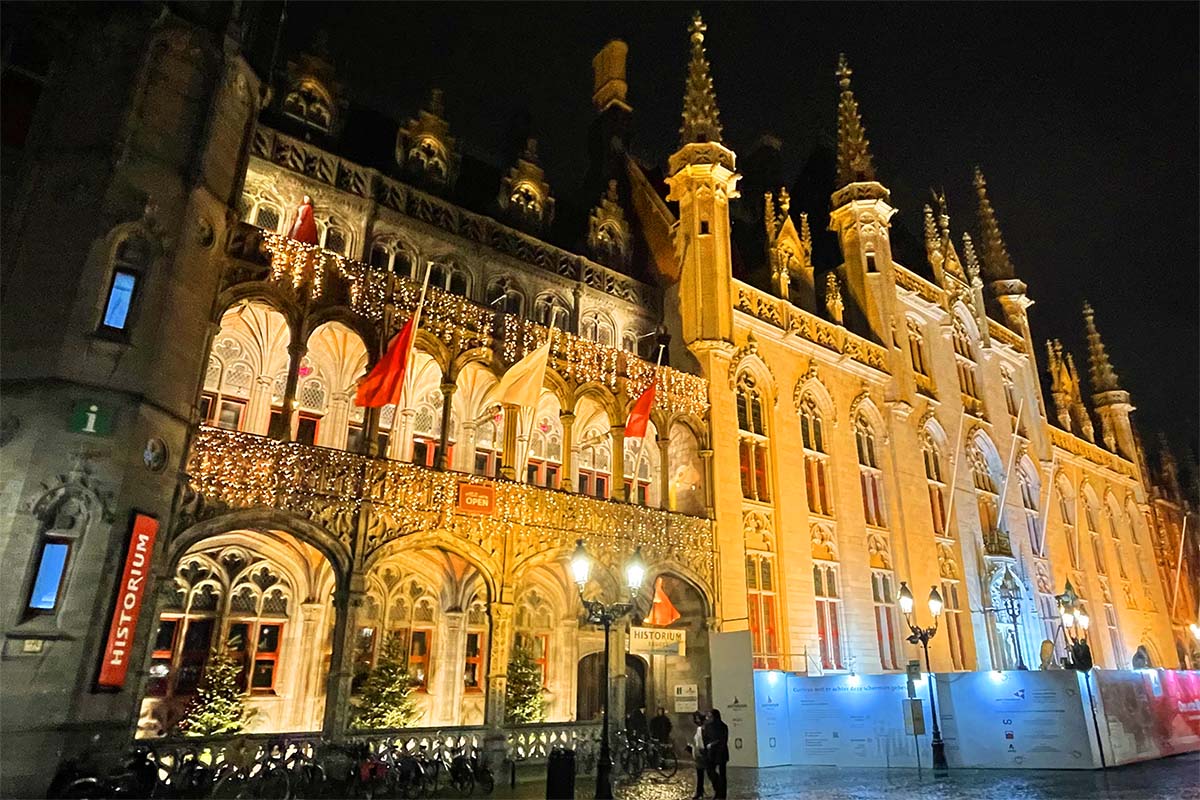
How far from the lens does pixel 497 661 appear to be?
17.6m

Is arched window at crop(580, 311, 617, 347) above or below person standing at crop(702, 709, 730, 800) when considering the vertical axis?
above

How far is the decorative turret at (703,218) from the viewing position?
83.5 ft

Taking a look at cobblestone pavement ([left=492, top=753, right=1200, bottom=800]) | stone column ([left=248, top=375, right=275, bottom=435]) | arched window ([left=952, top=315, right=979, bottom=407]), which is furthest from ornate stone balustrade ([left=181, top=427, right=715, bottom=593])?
arched window ([left=952, top=315, right=979, bottom=407])

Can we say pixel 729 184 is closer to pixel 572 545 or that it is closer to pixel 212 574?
pixel 572 545

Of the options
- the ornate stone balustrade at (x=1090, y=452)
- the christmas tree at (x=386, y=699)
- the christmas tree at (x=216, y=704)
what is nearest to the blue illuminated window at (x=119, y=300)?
the christmas tree at (x=216, y=704)

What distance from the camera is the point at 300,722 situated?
17.8 metres

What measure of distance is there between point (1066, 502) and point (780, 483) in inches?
1019

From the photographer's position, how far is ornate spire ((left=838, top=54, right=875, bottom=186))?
35281 millimetres

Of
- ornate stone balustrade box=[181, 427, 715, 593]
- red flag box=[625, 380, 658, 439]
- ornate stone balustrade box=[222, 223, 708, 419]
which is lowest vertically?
ornate stone balustrade box=[181, 427, 715, 593]

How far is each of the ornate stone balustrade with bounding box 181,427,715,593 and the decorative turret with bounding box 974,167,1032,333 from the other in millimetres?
31640

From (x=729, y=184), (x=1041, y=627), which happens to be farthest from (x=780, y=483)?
(x=1041, y=627)

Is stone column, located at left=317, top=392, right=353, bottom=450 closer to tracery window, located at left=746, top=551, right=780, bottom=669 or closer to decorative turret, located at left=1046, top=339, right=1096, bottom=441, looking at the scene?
tracery window, located at left=746, top=551, right=780, bottom=669

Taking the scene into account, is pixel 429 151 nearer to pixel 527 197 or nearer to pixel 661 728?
pixel 527 197

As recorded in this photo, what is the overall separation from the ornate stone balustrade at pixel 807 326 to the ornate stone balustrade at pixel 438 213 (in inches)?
139
